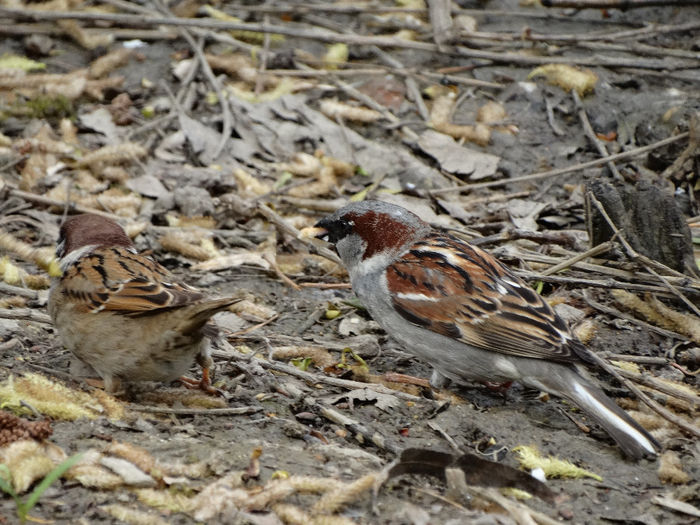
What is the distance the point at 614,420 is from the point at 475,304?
1054mm

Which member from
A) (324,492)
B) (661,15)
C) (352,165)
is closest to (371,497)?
(324,492)

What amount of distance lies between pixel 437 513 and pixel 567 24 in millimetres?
7320

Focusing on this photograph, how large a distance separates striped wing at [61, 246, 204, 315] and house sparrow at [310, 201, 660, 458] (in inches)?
51.2

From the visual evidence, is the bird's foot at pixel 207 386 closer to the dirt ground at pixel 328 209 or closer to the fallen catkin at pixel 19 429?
the dirt ground at pixel 328 209

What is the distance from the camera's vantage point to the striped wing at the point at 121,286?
15.4 ft

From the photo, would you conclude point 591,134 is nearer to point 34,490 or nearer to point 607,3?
point 607,3

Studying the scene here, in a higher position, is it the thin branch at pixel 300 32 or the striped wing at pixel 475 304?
the thin branch at pixel 300 32

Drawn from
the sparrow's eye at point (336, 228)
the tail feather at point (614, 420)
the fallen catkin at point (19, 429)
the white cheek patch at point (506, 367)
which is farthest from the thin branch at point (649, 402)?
the fallen catkin at point (19, 429)

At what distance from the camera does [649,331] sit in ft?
19.9

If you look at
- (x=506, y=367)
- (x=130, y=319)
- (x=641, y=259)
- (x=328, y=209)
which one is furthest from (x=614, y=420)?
(x=328, y=209)

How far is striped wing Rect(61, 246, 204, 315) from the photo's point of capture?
468 centimetres

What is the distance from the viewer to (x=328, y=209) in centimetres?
767

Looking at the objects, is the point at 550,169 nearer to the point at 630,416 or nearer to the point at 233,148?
the point at 233,148

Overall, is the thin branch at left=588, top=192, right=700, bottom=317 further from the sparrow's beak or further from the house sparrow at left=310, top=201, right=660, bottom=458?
the sparrow's beak
